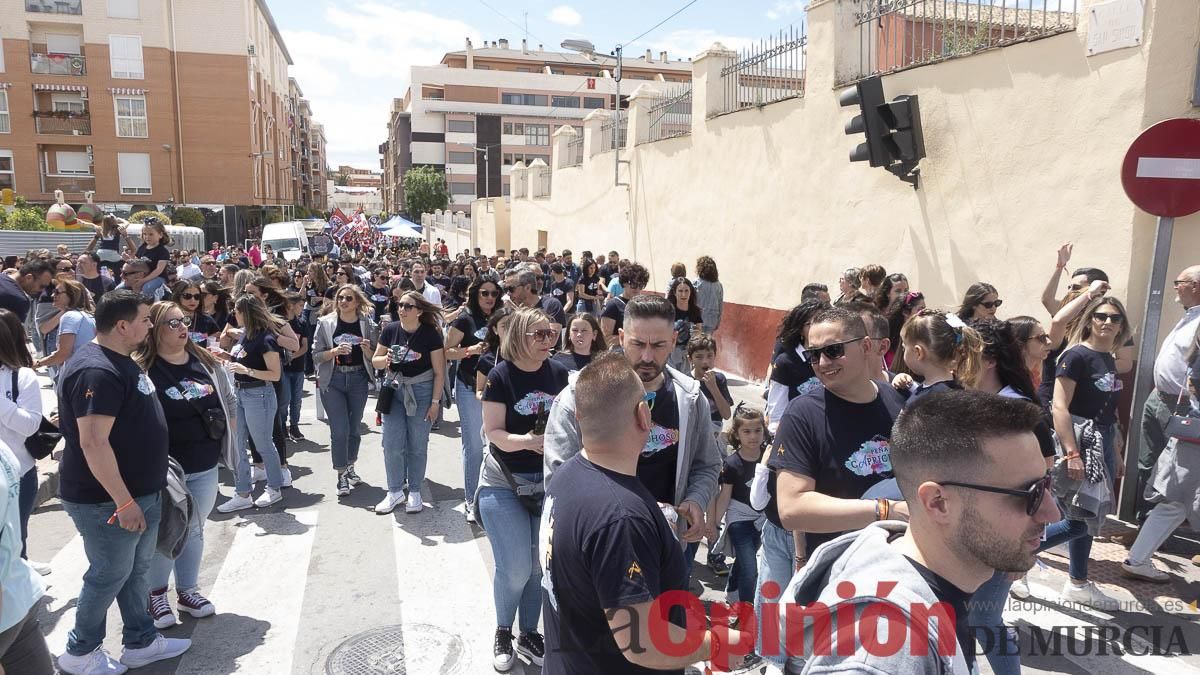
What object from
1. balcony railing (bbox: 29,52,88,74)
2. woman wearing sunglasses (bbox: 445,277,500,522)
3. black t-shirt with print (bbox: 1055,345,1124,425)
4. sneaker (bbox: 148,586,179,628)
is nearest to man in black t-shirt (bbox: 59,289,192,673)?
sneaker (bbox: 148,586,179,628)

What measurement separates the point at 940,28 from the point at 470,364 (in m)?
6.41

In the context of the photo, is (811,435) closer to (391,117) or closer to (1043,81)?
(1043,81)

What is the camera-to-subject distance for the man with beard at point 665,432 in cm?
328

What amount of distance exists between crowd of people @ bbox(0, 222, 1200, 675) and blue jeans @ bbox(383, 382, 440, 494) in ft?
0.09

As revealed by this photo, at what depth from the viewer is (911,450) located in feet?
5.97

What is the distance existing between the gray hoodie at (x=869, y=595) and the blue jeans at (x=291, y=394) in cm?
675

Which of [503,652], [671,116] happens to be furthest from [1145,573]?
[671,116]

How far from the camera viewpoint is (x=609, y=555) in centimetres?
211

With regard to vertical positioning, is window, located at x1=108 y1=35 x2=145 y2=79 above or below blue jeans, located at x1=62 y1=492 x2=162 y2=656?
above

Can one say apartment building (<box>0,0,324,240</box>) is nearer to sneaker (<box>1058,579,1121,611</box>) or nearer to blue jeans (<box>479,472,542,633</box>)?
blue jeans (<box>479,472,542,633</box>)

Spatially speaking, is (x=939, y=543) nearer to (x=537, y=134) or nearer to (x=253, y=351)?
(x=253, y=351)

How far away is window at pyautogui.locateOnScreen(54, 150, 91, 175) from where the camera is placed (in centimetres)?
4466

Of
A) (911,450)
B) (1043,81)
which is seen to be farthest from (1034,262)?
(911,450)

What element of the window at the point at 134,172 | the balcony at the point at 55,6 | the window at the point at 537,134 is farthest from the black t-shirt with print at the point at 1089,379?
the window at the point at 537,134
